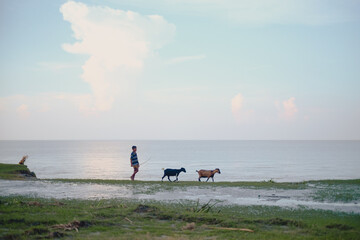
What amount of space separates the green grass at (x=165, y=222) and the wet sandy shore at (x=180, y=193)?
217cm

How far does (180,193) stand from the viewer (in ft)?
61.5

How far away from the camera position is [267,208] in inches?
550

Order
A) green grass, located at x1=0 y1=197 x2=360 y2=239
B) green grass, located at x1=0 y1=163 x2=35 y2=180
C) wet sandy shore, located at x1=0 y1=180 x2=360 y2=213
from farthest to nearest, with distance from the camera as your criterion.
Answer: green grass, located at x1=0 y1=163 x2=35 y2=180 → wet sandy shore, located at x1=0 y1=180 x2=360 y2=213 → green grass, located at x1=0 y1=197 x2=360 y2=239

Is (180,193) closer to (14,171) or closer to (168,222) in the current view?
(168,222)

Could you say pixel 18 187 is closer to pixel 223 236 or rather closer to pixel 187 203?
pixel 187 203

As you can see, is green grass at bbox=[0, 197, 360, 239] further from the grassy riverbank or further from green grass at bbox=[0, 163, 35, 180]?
green grass at bbox=[0, 163, 35, 180]

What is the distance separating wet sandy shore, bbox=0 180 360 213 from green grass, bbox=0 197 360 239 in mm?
2173

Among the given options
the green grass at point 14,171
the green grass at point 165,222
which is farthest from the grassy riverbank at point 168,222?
the green grass at point 14,171

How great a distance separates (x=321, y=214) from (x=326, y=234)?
3301 mm

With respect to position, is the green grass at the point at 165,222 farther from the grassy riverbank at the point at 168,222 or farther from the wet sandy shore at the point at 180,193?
the wet sandy shore at the point at 180,193

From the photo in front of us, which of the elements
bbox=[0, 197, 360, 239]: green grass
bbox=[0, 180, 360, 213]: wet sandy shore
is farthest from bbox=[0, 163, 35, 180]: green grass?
bbox=[0, 197, 360, 239]: green grass

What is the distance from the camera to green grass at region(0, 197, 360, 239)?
9.38 meters

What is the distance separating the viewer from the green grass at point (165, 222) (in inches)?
369

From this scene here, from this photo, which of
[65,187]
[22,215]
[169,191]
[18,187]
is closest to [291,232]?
[22,215]
